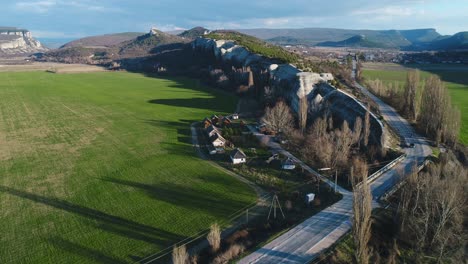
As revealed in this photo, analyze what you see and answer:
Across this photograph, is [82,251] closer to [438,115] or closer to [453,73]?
[438,115]

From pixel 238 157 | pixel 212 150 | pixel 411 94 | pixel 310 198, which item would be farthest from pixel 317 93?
pixel 310 198

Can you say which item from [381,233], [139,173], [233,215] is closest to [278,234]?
[233,215]

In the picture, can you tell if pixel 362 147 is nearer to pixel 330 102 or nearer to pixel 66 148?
pixel 330 102

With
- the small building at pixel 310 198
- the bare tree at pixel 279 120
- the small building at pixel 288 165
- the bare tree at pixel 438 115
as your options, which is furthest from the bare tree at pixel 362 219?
the bare tree at pixel 279 120

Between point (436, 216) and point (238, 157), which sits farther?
point (238, 157)

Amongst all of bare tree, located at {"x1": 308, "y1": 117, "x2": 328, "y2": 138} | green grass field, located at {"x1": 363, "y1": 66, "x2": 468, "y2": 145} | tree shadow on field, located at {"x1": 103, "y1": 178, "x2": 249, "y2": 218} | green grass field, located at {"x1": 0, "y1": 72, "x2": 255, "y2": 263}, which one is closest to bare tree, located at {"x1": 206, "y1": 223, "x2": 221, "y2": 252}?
green grass field, located at {"x1": 0, "y1": 72, "x2": 255, "y2": 263}

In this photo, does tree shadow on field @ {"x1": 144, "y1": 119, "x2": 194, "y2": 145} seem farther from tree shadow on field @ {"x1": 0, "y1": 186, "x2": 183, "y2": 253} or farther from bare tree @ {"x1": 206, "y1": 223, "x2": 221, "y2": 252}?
bare tree @ {"x1": 206, "y1": 223, "x2": 221, "y2": 252}

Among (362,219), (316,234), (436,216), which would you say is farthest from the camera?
(436,216)
